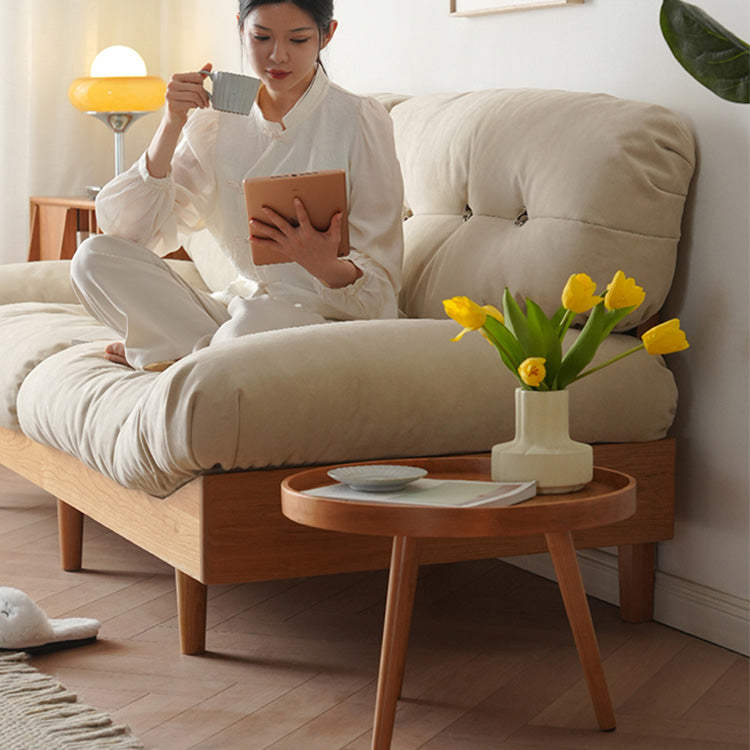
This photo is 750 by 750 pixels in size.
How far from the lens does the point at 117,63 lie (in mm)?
3789

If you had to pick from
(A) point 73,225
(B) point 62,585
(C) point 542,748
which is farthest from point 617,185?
(A) point 73,225

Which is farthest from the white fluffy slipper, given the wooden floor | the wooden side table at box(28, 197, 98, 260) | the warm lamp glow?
the warm lamp glow

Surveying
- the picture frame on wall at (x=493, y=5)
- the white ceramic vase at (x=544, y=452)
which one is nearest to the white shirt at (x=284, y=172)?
the picture frame on wall at (x=493, y=5)

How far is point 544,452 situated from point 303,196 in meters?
0.63

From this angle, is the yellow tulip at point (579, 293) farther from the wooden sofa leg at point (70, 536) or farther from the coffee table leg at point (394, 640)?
the wooden sofa leg at point (70, 536)

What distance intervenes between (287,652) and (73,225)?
207 cm

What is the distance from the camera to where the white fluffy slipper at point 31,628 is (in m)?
1.81

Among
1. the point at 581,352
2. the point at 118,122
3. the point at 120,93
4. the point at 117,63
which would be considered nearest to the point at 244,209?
the point at 581,352

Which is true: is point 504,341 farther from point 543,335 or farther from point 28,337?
point 28,337

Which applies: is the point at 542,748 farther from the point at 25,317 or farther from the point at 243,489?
the point at 25,317

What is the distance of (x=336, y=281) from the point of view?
2.03m

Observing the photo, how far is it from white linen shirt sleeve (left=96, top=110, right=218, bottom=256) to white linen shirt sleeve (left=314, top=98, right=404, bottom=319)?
0.26m

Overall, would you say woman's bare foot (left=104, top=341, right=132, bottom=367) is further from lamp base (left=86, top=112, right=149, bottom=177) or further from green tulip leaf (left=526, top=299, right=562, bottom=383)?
lamp base (left=86, top=112, right=149, bottom=177)

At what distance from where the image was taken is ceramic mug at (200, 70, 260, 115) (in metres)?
2.04
